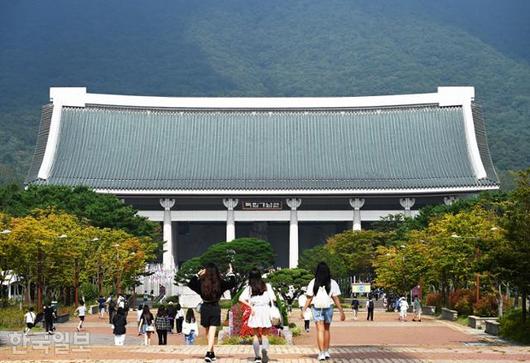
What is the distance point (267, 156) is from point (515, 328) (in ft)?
217

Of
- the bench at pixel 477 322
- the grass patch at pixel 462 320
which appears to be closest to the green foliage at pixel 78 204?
the grass patch at pixel 462 320

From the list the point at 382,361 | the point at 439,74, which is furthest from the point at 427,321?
the point at 439,74

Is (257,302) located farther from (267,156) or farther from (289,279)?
(267,156)

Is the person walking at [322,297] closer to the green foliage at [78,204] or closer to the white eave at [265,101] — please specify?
the green foliage at [78,204]

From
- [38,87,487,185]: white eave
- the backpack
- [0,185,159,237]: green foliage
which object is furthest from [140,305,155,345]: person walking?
[38,87,487,185]: white eave

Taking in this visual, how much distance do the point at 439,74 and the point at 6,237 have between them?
449 feet

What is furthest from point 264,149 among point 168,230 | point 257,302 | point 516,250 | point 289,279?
point 257,302

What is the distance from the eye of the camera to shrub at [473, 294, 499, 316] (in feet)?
143

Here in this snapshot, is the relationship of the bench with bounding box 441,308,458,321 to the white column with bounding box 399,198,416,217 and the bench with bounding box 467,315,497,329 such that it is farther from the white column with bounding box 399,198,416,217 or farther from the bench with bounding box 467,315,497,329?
the white column with bounding box 399,198,416,217

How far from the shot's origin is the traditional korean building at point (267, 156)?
9369cm

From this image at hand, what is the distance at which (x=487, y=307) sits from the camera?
44.0 m

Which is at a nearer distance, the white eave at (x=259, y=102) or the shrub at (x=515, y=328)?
the shrub at (x=515, y=328)

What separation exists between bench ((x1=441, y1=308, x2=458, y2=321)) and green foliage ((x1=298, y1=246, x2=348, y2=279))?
97.4ft

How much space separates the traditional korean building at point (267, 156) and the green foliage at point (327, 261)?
1026 cm
